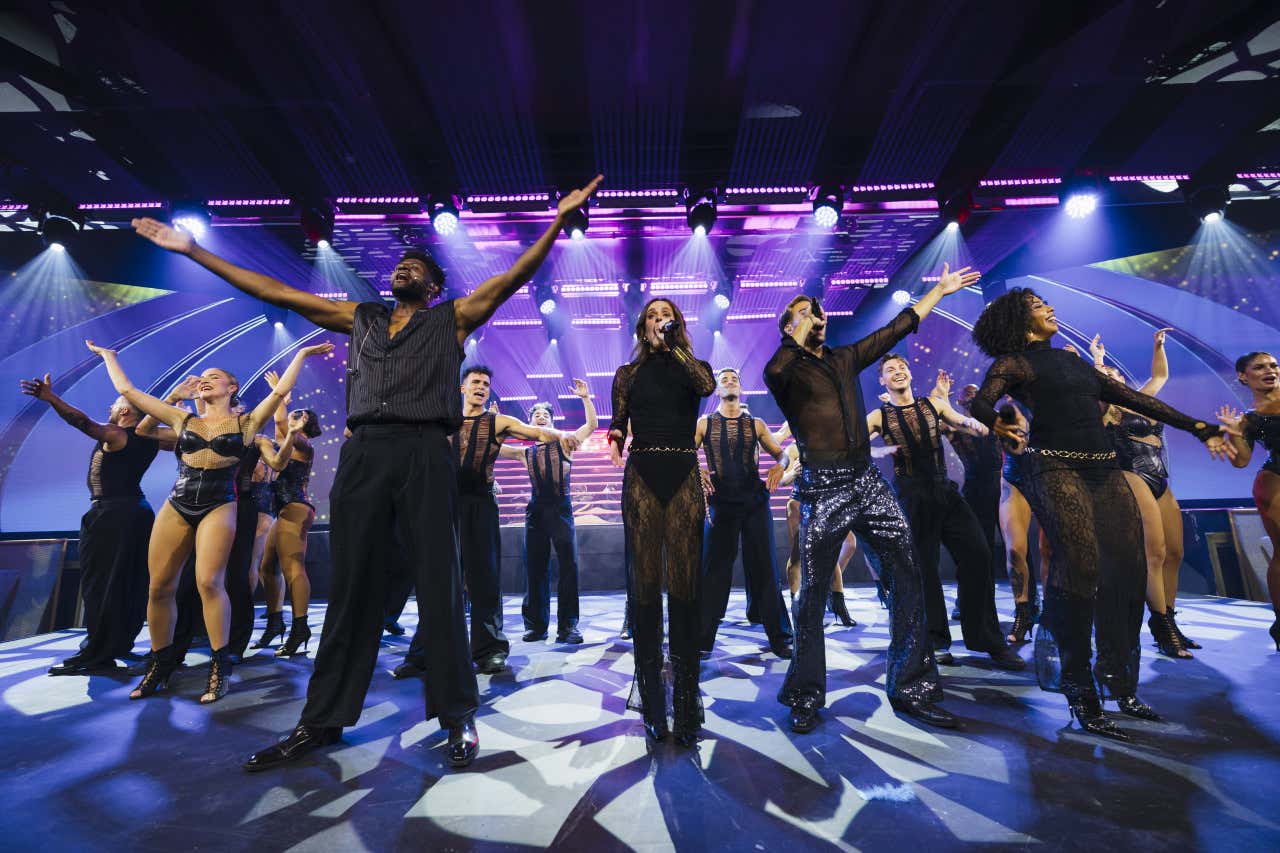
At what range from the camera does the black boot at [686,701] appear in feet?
8.43

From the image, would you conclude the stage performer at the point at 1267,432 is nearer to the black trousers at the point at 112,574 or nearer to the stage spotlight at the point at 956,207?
the stage spotlight at the point at 956,207

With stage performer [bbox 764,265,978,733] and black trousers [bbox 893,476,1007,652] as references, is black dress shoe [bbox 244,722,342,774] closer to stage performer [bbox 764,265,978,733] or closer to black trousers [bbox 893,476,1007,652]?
stage performer [bbox 764,265,978,733]

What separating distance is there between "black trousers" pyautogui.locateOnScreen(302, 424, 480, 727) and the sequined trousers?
1751 millimetres

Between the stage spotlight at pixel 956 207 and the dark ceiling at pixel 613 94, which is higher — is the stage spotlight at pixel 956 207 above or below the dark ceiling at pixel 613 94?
below

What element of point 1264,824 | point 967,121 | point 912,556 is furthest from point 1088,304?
point 1264,824

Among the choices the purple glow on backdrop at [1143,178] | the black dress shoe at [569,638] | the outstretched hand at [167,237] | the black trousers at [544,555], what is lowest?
the black dress shoe at [569,638]

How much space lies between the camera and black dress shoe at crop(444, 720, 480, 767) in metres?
2.34

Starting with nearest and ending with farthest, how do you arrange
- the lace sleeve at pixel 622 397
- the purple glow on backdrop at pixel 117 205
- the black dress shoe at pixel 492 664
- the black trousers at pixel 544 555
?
the lace sleeve at pixel 622 397 < the black dress shoe at pixel 492 664 < the black trousers at pixel 544 555 < the purple glow on backdrop at pixel 117 205

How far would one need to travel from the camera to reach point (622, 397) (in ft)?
9.54

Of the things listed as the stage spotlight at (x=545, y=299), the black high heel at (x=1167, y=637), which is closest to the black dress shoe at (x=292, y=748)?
the black high heel at (x=1167, y=637)

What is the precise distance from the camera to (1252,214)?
349 inches

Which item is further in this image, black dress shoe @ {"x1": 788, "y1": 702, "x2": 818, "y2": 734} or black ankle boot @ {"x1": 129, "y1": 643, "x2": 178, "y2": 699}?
black ankle boot @ {"x1": 129, "y1": 643, "x2": 178, "y2": 699}

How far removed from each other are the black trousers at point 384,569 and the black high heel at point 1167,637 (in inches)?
202

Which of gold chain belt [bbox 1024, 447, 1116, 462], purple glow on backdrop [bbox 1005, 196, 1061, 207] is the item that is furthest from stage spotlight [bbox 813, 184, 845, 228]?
gold chain belt [bbox 1024, 447, 1116, 462]
